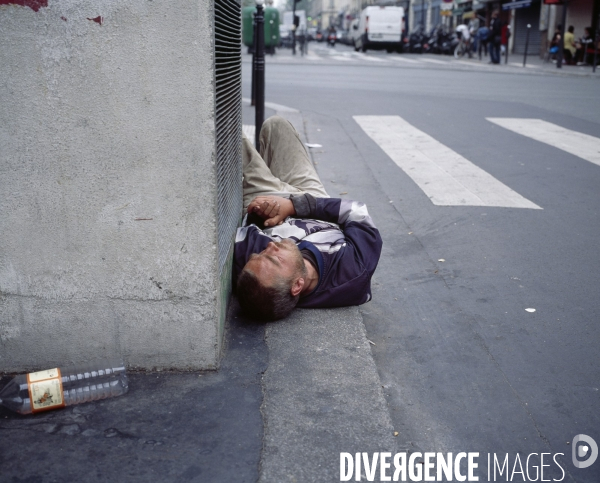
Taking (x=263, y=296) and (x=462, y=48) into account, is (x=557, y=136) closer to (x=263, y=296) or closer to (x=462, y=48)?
(x=263, y=296)

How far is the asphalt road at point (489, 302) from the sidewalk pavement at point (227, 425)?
22 centimetres

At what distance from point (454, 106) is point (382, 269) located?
8473 mm

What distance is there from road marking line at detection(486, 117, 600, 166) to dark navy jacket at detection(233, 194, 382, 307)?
4665 mm

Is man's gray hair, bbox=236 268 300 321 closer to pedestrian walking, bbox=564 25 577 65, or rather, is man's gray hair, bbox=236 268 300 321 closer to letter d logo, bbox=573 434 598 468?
letter d logo, bbox=573 434 598 468

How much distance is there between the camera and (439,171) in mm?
6996

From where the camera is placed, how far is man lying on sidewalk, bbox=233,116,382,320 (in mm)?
3188

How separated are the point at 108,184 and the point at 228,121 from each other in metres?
0.94

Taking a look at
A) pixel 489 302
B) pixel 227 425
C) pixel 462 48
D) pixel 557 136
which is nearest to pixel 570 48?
pixel 462 48

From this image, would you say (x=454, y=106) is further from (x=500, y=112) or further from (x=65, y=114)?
(x=65, y=114)

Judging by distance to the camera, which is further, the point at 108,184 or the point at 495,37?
the point at 495,37

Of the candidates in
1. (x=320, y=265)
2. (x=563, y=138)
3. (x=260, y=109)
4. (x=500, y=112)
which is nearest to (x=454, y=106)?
(x=500, y=112)

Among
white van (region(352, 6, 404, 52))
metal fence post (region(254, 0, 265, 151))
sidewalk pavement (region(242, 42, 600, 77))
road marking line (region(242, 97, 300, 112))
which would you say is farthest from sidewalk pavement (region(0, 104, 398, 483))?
white van (region(352, 6, 404, 52))

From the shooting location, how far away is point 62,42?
2479 millimetres

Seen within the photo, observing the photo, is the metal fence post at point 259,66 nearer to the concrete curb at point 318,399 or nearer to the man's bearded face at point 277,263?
the man's bearded face at point 277,263
